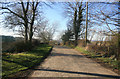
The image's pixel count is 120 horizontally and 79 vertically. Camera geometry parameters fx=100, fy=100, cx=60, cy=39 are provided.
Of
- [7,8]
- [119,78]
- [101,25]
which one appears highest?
[7,8]

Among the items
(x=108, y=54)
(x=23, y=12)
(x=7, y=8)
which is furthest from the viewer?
(x=23, y=12)

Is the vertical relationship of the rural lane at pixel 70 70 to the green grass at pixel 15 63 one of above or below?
below

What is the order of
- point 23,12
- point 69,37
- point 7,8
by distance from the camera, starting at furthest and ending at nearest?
point 69,37 → point 23,12 → point 7,8

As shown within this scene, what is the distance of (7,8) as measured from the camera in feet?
36.8

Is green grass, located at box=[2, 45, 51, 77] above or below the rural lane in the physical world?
above

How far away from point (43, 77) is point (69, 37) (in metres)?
35.0

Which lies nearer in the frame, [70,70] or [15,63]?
[70,70]

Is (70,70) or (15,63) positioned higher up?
(15,63)

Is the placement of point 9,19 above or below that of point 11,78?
above

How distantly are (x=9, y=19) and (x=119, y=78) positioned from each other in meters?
13.2

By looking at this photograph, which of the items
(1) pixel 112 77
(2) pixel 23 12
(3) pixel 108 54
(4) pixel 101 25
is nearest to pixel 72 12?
(2) pixel 23 12

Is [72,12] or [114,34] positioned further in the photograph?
[72,12]

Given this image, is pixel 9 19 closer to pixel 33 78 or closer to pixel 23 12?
pixel 23 12

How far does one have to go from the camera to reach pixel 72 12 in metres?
24.6
